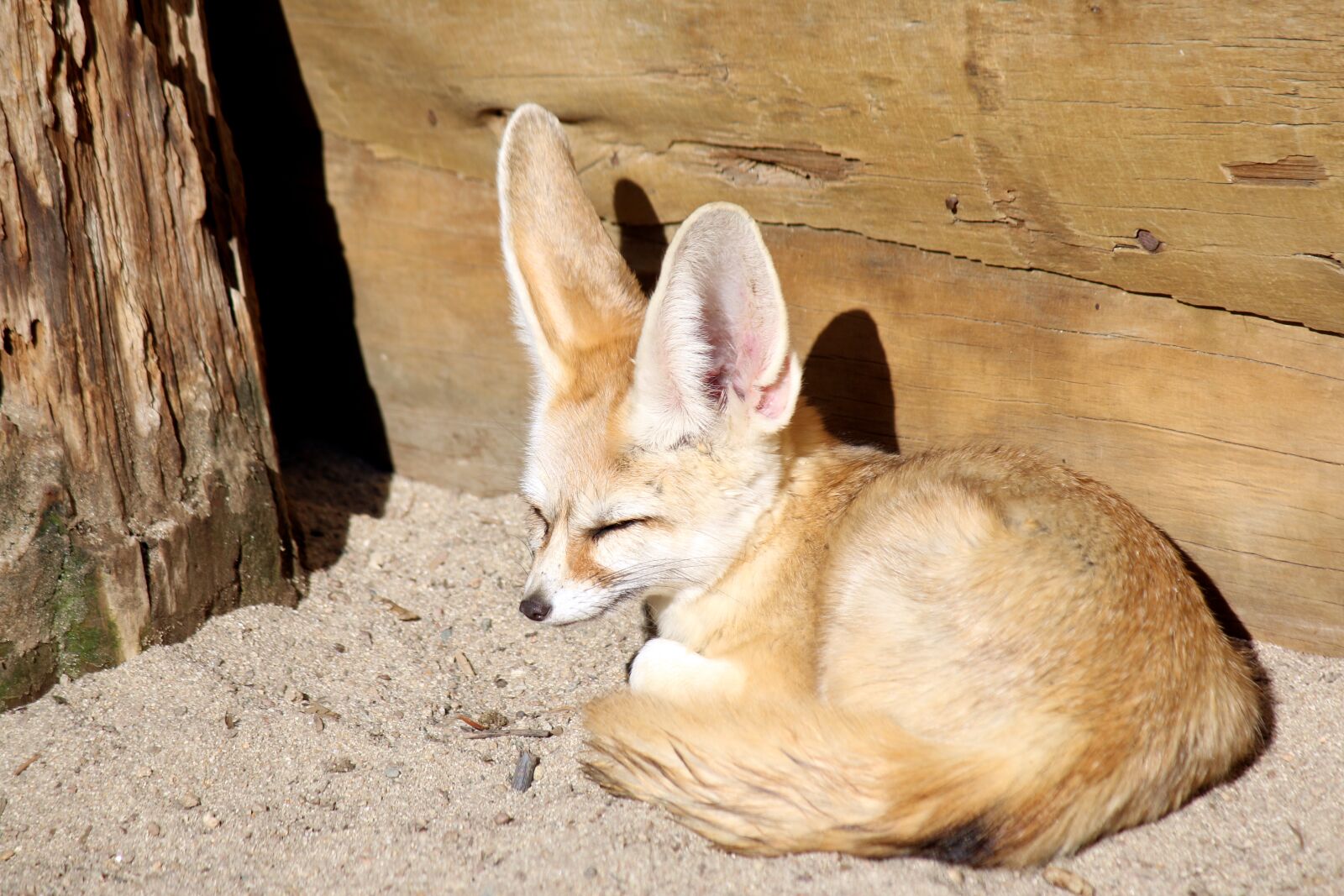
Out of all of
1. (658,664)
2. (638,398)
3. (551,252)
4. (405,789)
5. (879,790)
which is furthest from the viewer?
(551,252)

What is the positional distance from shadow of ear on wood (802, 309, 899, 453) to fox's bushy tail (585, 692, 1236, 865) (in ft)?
4.18

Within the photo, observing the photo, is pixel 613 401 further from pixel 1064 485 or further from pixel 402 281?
pixel 402 281

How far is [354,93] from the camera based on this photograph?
3.94 m

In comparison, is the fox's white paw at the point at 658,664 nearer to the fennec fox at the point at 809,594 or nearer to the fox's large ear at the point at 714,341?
the fennec fox at the point at 809,594

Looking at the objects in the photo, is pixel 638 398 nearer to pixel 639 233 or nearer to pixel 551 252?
pixel 551 252

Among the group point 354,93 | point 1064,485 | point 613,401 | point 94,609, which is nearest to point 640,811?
point 613,401

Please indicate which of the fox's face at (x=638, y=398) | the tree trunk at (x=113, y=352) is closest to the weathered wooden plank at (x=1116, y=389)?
the fox's face at (x=638, y=398)

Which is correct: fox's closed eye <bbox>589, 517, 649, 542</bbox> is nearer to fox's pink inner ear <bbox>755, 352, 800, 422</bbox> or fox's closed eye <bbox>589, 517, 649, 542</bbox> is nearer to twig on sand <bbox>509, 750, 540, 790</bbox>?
fox's pink inner ear <bbox>755, 352, 800, 422</bbox>

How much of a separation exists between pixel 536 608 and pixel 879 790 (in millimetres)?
973

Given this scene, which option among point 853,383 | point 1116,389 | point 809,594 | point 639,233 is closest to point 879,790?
point 809,594

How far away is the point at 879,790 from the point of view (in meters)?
2.31

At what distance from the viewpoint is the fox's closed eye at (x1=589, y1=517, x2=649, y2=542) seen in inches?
114

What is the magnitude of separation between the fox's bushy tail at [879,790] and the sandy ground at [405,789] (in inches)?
3.5

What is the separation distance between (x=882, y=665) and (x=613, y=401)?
3.24ft
